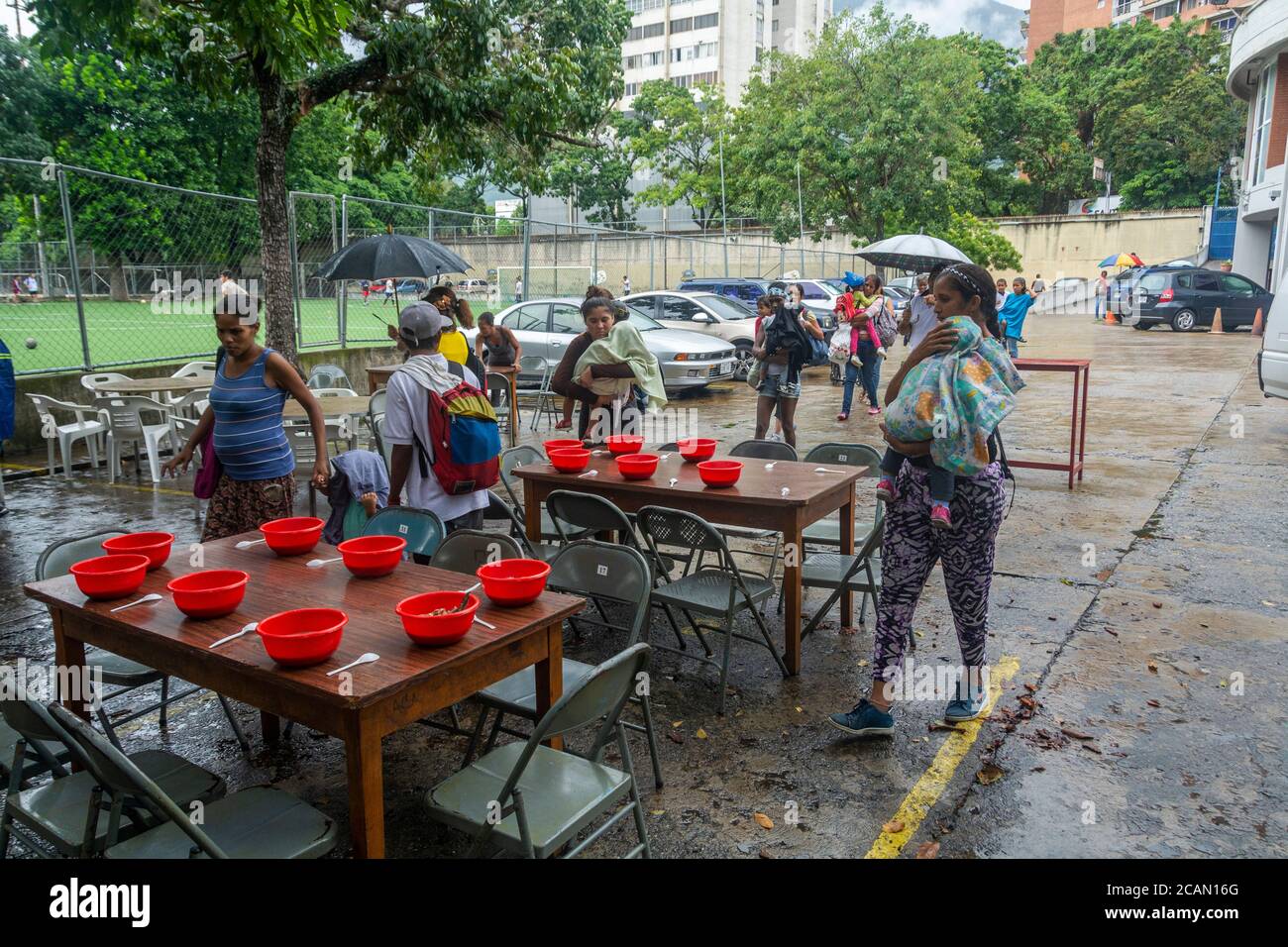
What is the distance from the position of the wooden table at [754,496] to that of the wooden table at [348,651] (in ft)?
5.01

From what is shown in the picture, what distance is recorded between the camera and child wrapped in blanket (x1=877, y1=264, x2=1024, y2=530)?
3.41 meters

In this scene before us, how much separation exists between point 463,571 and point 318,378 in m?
7.57

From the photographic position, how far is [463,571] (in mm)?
3773

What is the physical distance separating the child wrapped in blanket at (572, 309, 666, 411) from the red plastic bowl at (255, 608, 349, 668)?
418cm

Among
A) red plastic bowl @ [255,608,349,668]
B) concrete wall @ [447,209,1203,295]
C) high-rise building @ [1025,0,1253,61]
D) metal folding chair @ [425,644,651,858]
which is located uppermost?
high-rise building @ [1025,0,1253,61]

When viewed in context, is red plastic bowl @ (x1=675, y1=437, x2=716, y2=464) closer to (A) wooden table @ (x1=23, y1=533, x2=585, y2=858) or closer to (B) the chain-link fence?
(A) wooden table @ (x1=23, y1=533, x2=585, y2=858)

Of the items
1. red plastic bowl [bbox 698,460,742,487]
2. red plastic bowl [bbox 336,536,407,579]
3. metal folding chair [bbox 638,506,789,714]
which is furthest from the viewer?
red plastic bowl [bbox 698,460,742,487]

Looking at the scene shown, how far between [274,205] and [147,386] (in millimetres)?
2234

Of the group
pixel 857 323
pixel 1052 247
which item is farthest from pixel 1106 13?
pixel 857 323

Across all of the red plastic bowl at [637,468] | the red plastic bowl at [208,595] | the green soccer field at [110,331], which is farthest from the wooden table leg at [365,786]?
the green soccer field at [110,331]

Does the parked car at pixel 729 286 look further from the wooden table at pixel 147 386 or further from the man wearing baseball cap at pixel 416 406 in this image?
the man wearing baseball cap at pixel 416 406

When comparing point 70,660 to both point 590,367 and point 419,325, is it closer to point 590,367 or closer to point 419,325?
point 419,325

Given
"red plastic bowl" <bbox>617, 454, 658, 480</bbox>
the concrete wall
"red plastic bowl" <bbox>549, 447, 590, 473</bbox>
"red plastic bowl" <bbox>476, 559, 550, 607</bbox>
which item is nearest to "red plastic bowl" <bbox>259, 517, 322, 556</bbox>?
"red plastic bowl" <bbox>476, 559, 550, 607</bbox>

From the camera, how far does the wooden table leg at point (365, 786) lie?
2338mm
